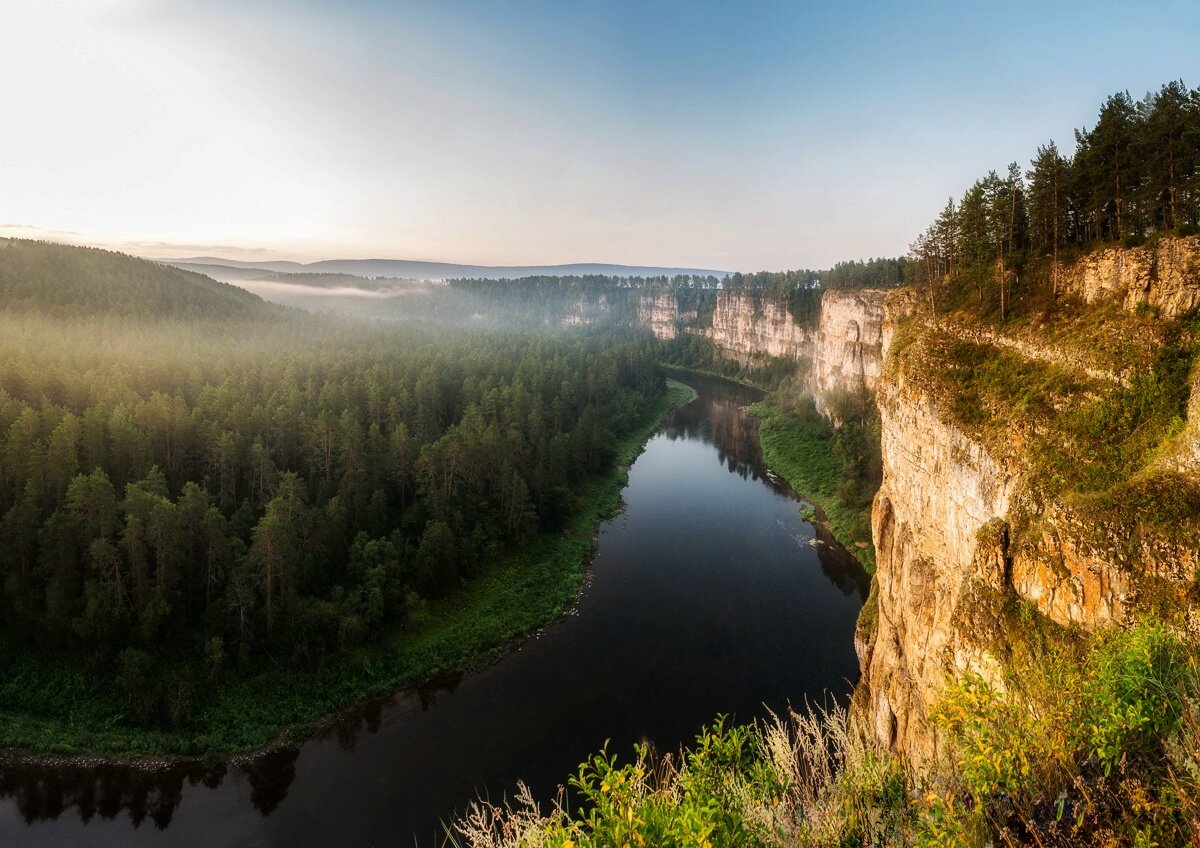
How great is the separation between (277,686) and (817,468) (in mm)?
52360

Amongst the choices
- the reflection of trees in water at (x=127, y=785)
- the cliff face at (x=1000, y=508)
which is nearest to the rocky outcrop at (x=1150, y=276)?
the cliff face at (x=1000, y=508)

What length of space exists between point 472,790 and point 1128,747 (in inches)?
915

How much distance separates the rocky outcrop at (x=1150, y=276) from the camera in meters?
19.1

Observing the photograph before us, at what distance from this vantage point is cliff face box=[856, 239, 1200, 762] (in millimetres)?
13289

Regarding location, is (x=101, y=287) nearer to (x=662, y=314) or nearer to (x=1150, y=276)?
(x=1150, y=276)

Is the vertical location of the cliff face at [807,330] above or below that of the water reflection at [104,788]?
above

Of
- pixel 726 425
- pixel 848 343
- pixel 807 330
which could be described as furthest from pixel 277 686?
pixel 807 330

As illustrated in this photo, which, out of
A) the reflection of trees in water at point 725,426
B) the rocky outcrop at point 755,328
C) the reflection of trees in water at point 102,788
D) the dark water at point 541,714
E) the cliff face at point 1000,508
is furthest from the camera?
the rocky outcrop at point 755,328

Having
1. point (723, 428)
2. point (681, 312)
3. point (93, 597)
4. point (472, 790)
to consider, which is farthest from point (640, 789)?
point (681, 312)

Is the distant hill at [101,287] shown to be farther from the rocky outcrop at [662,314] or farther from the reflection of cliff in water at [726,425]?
the rocky outcrop at [662,314]

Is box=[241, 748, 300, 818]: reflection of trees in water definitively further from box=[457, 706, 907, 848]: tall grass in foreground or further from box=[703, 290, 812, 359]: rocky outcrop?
box=[703, 290, 812, 359]: rocky outcrop

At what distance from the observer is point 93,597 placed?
28.0 meters

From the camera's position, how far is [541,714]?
2795 cm

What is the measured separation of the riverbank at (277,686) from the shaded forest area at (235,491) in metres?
0.92
